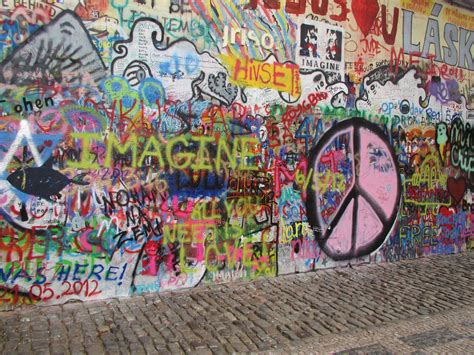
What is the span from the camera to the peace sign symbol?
711 cm

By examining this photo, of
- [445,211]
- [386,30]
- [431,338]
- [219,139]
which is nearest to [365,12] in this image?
[386,30]

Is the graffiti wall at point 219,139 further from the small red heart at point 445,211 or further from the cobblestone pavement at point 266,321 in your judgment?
the cobblestone pavement at point 266,321

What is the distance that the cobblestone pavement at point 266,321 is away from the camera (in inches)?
176

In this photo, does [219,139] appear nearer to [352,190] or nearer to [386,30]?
[352,190]

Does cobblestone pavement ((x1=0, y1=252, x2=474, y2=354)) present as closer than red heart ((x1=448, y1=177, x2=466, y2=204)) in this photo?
Yes

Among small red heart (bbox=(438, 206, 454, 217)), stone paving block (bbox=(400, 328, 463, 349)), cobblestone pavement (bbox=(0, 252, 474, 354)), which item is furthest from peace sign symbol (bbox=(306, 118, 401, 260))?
stone paving block (bbox=(400, 328, 463, 349))

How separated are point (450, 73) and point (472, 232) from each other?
3.16m

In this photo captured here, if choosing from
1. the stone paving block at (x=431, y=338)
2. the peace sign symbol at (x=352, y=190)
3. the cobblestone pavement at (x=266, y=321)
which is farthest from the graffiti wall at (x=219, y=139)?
the stone paving block at (x=431, y=338)

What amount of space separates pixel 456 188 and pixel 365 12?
149 inches

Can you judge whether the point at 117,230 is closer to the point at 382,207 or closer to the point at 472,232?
the point at 382,207

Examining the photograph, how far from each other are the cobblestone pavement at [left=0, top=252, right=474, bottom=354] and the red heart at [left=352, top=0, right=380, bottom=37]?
13.4ft

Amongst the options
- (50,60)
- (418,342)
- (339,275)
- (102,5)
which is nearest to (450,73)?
(339,275)

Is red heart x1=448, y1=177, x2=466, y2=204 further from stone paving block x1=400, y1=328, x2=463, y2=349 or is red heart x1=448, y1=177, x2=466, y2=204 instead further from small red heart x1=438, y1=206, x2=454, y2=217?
stone paving block x1=400, y1=328, x2=463, y2=349

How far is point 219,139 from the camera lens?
6254mm
